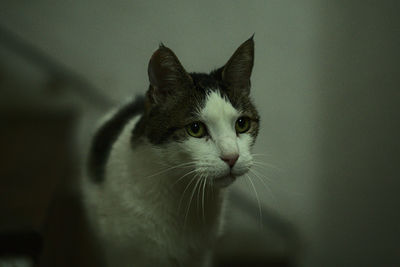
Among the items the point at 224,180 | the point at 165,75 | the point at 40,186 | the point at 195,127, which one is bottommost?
the point at 40,186

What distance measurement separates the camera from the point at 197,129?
739 millimetres

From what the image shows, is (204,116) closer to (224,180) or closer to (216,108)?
(216,108)

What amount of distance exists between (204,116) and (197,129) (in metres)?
Result: 0.03

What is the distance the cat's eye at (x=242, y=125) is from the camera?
2.47ft

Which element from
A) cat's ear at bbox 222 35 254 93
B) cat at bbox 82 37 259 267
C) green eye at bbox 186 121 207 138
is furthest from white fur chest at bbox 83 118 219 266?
cat's ear at bbox 222 35 254 93

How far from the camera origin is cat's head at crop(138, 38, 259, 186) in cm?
69

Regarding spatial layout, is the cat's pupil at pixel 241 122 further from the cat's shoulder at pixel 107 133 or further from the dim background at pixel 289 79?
the cat's shoulder at pixel 107 133

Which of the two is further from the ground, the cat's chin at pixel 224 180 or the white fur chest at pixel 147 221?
the cat's chin at pixel 224 180

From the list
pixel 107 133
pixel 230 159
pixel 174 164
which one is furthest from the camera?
pixel 107 133

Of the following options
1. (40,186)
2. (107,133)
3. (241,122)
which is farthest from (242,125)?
(40,186)

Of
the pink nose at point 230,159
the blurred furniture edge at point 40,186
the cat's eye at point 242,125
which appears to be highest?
the cat's eye at point 242,125

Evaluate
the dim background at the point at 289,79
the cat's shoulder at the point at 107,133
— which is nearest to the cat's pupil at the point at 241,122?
the dim background at the point at 289,79

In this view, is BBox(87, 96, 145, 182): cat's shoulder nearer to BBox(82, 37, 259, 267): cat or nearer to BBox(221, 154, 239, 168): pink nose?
BBox(82, 37, 259, 267): cat

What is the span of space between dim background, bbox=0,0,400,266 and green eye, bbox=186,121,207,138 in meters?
0.15
